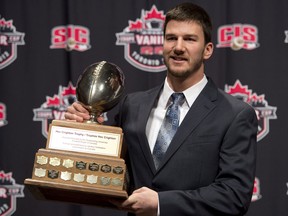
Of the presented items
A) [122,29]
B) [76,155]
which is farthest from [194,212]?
[122,29]

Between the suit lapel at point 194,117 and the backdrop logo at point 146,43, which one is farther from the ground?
the backdrop logo at point 146,43

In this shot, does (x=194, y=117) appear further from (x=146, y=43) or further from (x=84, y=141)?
(x=146, y=43)

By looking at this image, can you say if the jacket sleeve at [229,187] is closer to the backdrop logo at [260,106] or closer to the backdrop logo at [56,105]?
the backdrop logo at [260,106]

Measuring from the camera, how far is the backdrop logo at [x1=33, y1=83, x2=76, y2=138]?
85.4 inches

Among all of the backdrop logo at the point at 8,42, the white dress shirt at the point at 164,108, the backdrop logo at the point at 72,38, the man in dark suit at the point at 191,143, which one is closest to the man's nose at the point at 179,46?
the man in dark suit at the point at 191,143

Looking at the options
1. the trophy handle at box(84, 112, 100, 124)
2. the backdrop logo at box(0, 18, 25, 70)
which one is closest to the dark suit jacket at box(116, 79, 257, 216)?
the trophy handle at box(84, 112, 100, 124)

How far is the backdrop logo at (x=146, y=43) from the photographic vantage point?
2154mm

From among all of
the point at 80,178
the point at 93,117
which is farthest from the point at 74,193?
the point at 93,117

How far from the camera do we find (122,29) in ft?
7.12

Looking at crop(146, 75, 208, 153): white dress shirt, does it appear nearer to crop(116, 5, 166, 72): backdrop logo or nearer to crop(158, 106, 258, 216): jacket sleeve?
crop(158, 106, 258, 216): jacket sleeve

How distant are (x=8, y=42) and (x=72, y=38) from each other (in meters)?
0.30

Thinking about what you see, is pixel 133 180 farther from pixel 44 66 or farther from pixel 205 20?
pixel 44 66

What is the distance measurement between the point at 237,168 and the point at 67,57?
1.19m

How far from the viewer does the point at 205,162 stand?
4.12ft
